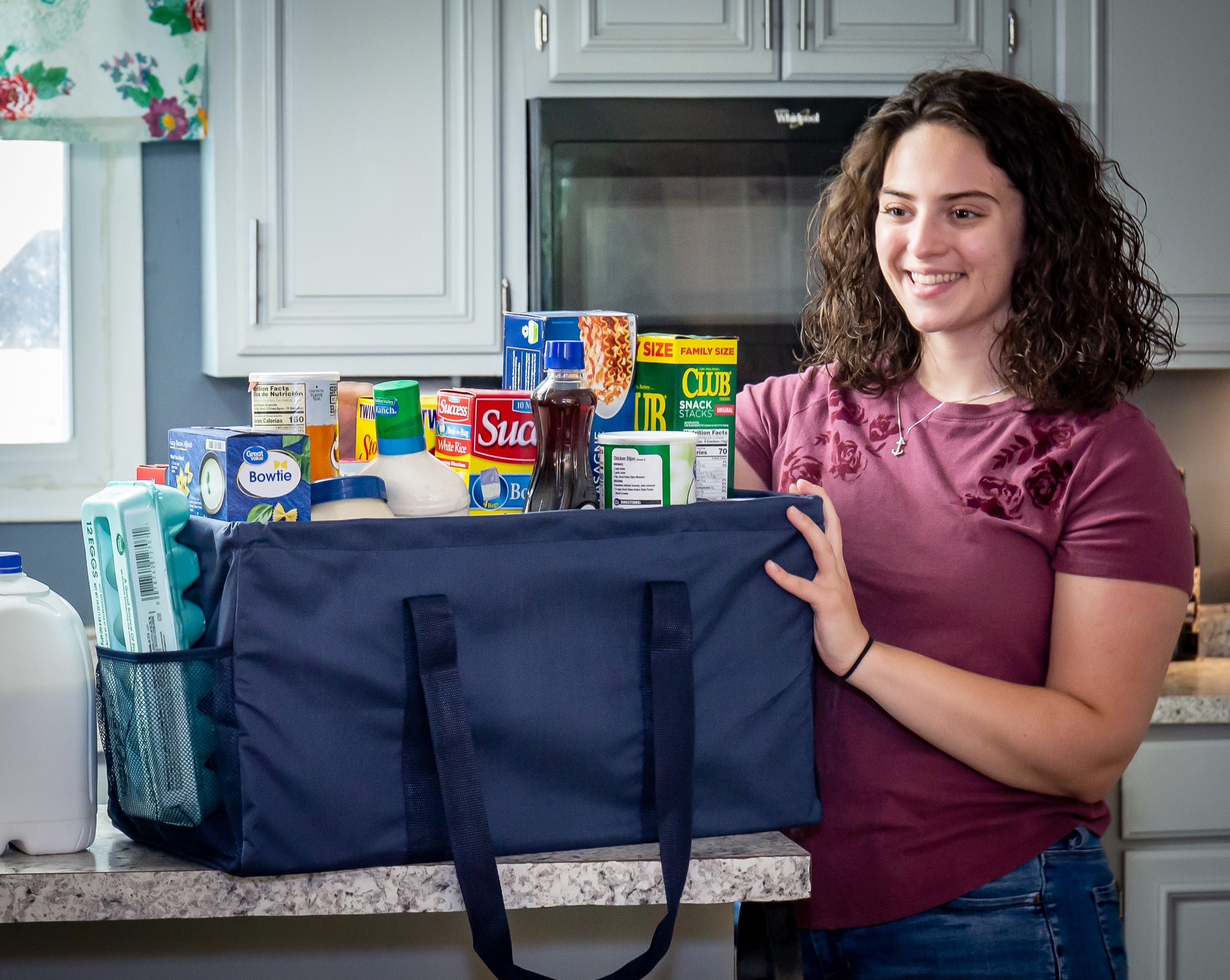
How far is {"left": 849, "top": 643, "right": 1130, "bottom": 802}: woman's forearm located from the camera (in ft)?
2.92

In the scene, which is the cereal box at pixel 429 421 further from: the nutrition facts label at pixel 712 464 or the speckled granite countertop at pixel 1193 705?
the speckled granite countertop at pixel 1193 705

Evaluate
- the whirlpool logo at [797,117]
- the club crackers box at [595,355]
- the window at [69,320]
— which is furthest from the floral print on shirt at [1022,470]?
the window at [69,320]

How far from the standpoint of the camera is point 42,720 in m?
0.68

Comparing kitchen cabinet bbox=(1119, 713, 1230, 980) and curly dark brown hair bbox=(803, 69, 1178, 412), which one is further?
kitchen cabinet bbox=(1119, 713, 1230, 980)

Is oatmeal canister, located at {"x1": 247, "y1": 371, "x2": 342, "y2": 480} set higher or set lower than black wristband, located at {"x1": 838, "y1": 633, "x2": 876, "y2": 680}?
higher

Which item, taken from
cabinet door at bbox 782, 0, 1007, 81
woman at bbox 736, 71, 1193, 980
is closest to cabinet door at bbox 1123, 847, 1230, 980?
woman at bbox 736, 71, 1193, 980

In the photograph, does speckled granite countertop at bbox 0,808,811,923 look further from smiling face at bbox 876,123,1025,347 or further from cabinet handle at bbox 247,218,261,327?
cabinet handle at bbox 247,218,261,327

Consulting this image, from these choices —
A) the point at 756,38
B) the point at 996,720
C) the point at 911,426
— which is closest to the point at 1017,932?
the point at 996,720

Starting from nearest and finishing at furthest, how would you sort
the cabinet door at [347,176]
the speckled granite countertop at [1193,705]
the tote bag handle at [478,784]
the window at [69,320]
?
1. the tote bag handle at [478,784]
2. the speckled granite countertop at [1193,705]
3. the cabinet door at [347,176]
4. the window at [69,320]

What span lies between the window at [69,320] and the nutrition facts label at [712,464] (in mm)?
1712

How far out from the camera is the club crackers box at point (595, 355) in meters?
0.81

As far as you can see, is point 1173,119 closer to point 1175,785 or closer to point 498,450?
point 1175,785

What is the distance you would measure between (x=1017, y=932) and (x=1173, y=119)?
1484 millimetres

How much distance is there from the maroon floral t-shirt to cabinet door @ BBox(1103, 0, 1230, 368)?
1.13 m
